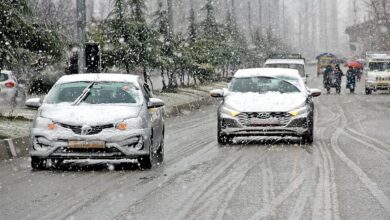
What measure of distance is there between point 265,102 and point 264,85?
159cm

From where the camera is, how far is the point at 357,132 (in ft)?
70.8

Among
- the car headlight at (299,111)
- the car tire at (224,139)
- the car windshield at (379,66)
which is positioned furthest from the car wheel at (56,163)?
the car windshield at (379,66)

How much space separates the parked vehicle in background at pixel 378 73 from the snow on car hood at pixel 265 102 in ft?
104

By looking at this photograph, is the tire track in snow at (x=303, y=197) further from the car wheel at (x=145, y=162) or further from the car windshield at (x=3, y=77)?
the car windshield at (x=3, y=77)

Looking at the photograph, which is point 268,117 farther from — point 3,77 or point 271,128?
point 3,77

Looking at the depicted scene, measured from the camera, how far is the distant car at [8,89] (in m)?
28.0

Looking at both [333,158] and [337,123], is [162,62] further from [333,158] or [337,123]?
[333,158]

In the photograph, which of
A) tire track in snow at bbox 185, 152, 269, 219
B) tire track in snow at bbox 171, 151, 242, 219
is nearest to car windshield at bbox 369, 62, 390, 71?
tire track in snow at bbox 171, 151, 242, 219

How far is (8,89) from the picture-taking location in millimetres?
28219

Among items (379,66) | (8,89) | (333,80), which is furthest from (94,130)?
(379,66)

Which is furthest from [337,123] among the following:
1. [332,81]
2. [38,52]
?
[332,81]

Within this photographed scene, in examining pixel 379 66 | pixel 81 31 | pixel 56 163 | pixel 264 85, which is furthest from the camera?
pixel 379 66

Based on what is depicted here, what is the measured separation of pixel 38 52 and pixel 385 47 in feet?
245

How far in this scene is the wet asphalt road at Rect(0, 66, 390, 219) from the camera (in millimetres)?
9039
